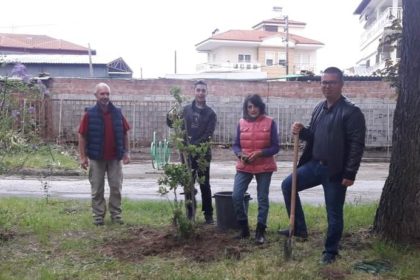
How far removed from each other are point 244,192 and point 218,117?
660 inches

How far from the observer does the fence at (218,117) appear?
22438 mm

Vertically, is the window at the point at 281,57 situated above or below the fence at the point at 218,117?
above

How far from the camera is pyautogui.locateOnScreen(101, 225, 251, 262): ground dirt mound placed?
6.01 metres

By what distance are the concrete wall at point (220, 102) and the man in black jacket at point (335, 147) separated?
55.9 feet

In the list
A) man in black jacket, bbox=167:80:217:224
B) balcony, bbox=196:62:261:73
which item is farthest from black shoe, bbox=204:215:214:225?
balcony, bbox=196:62:261:73

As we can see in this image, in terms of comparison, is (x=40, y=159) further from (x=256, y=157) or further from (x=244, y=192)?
(x=256, y=157)

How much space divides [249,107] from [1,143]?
9.50 ft

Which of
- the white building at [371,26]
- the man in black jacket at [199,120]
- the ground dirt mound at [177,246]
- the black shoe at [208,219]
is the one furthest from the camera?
the white building at [371,26]

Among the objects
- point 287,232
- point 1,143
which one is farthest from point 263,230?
point 1,143

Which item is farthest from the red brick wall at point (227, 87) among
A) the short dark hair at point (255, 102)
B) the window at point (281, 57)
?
the window at point (281, 57)

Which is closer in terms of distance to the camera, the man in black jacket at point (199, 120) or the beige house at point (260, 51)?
the man in black jacket at point (199, 120)

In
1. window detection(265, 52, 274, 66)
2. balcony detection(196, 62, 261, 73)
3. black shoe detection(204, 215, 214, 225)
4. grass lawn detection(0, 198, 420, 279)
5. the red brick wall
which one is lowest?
grass lawn detection(0, 198, 420, 279)

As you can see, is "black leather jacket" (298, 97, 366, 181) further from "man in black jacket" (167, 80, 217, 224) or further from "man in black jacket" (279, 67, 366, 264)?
"man in black jacket" (167, 80, 217, 224)

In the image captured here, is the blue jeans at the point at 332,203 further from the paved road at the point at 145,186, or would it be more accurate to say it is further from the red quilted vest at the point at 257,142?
the paved road at the point at 145,186
